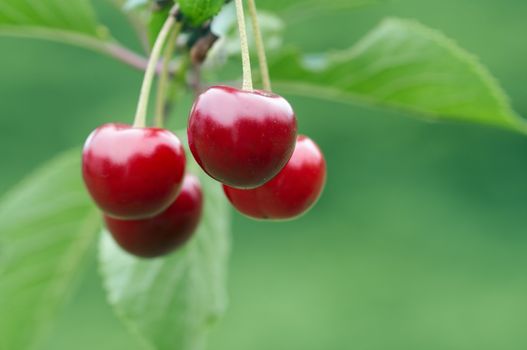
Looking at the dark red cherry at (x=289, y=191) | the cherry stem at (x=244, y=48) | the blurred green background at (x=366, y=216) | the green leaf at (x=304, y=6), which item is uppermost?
the cherry stem at (x=244, y=48)

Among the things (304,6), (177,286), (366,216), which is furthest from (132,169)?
(366,216)

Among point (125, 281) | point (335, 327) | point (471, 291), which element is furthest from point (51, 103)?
point (125, 281)

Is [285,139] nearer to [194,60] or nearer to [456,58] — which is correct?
[194,60]

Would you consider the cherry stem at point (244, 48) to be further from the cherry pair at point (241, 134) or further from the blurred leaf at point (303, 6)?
the blurred leaf at point (303, 6)

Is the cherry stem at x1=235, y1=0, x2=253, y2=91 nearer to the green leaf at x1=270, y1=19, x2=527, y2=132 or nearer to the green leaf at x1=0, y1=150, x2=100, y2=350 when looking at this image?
the green leaf at x1=270, y1=19, x2=527, y2=132

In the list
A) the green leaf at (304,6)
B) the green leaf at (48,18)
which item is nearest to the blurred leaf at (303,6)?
the green leaf at (304,6)

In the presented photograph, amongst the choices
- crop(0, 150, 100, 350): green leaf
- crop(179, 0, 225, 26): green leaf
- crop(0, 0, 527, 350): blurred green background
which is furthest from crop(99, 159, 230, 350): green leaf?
crop(0, 0, 527, 350): blurred green background
